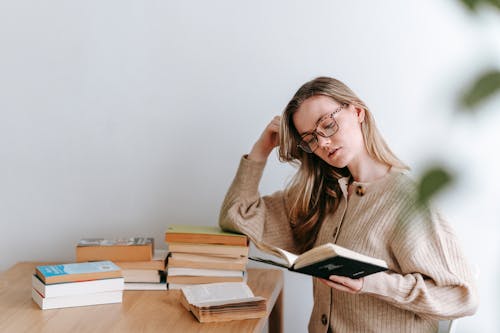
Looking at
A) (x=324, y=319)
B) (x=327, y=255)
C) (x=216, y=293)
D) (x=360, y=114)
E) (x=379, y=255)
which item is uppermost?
(x=360, y=114)

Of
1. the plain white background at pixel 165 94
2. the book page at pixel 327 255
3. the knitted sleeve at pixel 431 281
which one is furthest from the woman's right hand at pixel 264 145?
the book page at pixel 327 255

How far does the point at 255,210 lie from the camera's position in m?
1.84

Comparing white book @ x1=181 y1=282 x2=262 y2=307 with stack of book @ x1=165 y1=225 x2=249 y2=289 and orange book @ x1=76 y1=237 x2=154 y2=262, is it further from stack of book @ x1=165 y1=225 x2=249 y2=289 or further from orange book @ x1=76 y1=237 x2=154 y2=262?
orange book @ x1=76 y1=237 x2=154 y2=262

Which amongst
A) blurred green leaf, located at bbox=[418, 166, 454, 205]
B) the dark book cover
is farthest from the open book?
blurred green leaf, located at bbox=[418, 166, 454, 205]

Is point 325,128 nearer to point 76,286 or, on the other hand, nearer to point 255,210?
point 255,210

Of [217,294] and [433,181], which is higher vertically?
[433,181]

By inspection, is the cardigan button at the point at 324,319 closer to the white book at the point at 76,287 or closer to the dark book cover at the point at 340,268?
the dark book cover at the point at 340,268

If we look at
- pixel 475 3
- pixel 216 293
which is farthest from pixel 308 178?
pixel 475 3

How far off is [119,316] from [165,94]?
822mm

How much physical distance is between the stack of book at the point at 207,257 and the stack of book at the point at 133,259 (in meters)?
0.04

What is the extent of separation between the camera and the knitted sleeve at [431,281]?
4.84 ft

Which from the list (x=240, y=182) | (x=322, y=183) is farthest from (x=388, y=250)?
(x=240, y=182)

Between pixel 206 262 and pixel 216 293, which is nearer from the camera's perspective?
pixel 216 293

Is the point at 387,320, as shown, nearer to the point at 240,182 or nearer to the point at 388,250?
the point at 388,250
